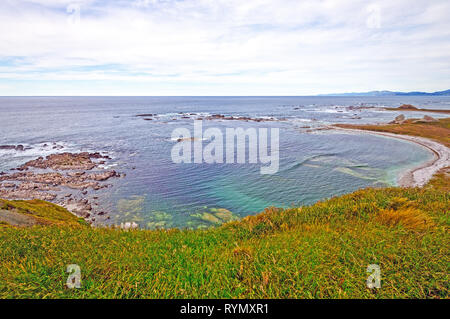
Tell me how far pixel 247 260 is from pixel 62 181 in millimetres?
28981

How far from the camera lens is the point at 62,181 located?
87.9 ft

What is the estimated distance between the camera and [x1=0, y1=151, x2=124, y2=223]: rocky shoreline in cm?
2177

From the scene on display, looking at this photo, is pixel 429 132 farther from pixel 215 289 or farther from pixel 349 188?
pixel 215 289

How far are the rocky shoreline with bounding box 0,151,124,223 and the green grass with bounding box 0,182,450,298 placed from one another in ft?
49.1

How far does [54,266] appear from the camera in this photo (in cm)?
457

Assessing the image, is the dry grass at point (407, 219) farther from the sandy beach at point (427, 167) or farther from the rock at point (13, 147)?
the rock at point (13, 147)

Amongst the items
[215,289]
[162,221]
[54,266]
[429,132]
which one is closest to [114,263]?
[54,266]

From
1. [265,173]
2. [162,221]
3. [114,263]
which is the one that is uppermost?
[114,263]

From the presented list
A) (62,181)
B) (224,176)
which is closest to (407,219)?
(224,176)

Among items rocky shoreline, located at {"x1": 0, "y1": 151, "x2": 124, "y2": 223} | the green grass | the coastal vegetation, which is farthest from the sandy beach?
rocky shoreline, located at {"x1": 0, "y1": 151, "x2": 124, "y2": 223}

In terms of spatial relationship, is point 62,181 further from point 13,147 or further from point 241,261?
point 241,261

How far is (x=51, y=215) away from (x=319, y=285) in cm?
1264

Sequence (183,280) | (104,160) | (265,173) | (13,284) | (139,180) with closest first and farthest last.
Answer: (13,284) < (183,280) < (139,180) < (265,173) < (104,160)

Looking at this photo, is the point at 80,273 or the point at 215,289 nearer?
the point at 215,289
